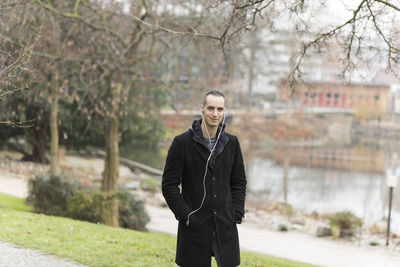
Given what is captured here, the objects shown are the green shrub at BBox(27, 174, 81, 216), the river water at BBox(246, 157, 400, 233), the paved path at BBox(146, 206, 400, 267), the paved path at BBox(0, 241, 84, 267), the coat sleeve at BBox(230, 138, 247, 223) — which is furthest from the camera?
the river water at BBox(246, 157, 400, 233)

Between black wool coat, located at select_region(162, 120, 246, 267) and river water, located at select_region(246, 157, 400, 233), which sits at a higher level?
black wool coat, located at select_region(162, 120, 246, 267)

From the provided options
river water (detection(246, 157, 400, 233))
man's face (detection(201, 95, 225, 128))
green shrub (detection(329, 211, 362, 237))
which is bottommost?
river water (detection(246, 157, 400, 233))

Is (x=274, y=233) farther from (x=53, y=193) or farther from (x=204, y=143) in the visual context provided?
(x=204, y=143)

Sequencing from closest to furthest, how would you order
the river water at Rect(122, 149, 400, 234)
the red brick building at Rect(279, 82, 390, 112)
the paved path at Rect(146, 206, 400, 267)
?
the paved path at Rect(146, 206, 400, 267) < the river water at Rect(122, 149, 400, 234) < the red brick building at Rect(279, 82, 390, 112)

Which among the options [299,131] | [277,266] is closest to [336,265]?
[277,266]

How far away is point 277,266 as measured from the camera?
8016 mm

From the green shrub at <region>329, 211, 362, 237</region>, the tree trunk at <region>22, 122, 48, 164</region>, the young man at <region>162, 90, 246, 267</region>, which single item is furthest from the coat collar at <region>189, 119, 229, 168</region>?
the tree trunk at <region>22, 122, 48, 164</region>

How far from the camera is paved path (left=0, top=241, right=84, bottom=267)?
601cm

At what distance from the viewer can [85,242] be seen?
784 centimetres

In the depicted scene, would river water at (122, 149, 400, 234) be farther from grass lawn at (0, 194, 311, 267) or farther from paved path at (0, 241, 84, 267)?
paved path at (0, 241, 84, 267)

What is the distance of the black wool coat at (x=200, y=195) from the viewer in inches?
166

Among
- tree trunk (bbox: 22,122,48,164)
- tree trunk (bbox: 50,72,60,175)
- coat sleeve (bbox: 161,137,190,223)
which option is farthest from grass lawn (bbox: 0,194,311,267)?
tree trunk (bbox: 22,122,48,164)

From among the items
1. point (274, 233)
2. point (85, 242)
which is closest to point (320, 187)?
point (274, 233)

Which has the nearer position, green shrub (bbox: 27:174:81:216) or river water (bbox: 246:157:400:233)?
green shrub (bbox: 27:174:81:216)
